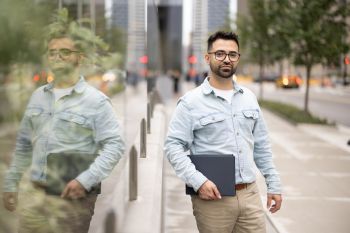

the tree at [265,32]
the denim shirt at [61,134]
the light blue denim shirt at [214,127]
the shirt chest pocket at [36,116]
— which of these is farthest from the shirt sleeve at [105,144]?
the tree at [265,32]

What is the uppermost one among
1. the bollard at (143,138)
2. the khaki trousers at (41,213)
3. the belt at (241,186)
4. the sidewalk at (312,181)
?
the khaki trousers at (41,213)

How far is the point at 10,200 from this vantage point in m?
1.59

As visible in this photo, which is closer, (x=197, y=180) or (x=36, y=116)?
(x=36, y=116)

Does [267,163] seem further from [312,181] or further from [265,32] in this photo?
[265,32]

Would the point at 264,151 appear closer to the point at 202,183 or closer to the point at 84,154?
the point at 202,183

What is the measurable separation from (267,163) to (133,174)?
1153 millimetres

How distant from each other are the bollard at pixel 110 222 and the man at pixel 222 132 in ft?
3.43

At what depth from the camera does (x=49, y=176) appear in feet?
5.96

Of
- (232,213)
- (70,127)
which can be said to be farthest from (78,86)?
(232,213)

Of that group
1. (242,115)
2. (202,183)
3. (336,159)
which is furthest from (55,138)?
(336,159)

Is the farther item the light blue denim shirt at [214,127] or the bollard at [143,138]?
the bollard at [143,138]

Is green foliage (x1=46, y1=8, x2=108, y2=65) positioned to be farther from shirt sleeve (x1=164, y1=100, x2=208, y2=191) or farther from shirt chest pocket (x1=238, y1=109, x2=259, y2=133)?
shirt chest pocket (x1=238, y1=109, x2=259, y2=133)

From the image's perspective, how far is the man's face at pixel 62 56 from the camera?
1.62 meters

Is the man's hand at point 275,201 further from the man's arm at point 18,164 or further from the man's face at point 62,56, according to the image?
the man's arm at point 18,164
